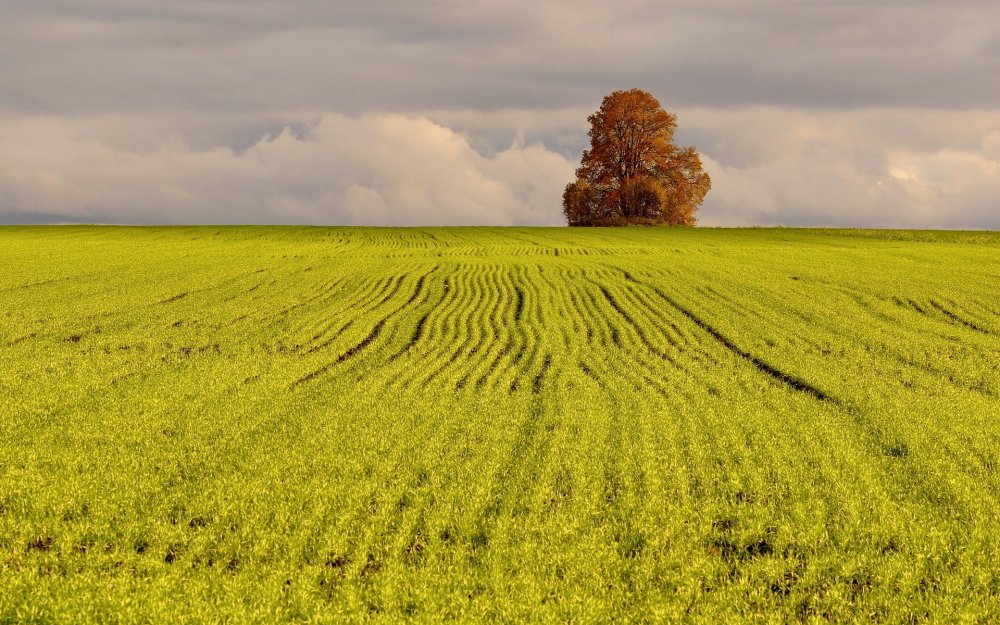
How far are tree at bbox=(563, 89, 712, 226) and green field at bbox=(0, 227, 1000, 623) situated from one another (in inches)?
2092

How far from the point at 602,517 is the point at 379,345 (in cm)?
1284

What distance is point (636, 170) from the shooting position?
7962 cm

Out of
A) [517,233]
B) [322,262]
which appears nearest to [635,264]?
[322,262]

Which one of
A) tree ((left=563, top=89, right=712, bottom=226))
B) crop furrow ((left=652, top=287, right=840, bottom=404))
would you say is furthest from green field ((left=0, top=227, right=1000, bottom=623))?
tree ((left=563, top=89, right=712, bottom=226))

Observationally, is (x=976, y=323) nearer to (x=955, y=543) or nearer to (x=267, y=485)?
(x=955, y=543)

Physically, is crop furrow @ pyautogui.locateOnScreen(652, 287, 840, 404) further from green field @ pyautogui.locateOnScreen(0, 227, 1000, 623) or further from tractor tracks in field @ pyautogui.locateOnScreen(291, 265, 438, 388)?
tractor tracks in field @ pyautogui.locateOnScreen(291, 265, 438, 388)

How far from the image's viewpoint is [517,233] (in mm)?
69000

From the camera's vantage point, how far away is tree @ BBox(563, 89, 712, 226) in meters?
78.4

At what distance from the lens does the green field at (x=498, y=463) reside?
759cm

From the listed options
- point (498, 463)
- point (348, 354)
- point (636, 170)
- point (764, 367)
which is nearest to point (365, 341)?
point (348, 354)

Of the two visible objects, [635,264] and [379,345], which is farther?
[635,264]

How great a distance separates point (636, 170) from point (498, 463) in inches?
2864

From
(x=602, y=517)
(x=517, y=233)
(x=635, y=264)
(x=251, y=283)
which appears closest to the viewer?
(x=602, y=517)

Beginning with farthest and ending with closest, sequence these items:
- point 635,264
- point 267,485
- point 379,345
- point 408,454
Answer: point 635,264 → point 379,345 → point 408,454 → point 267,485
